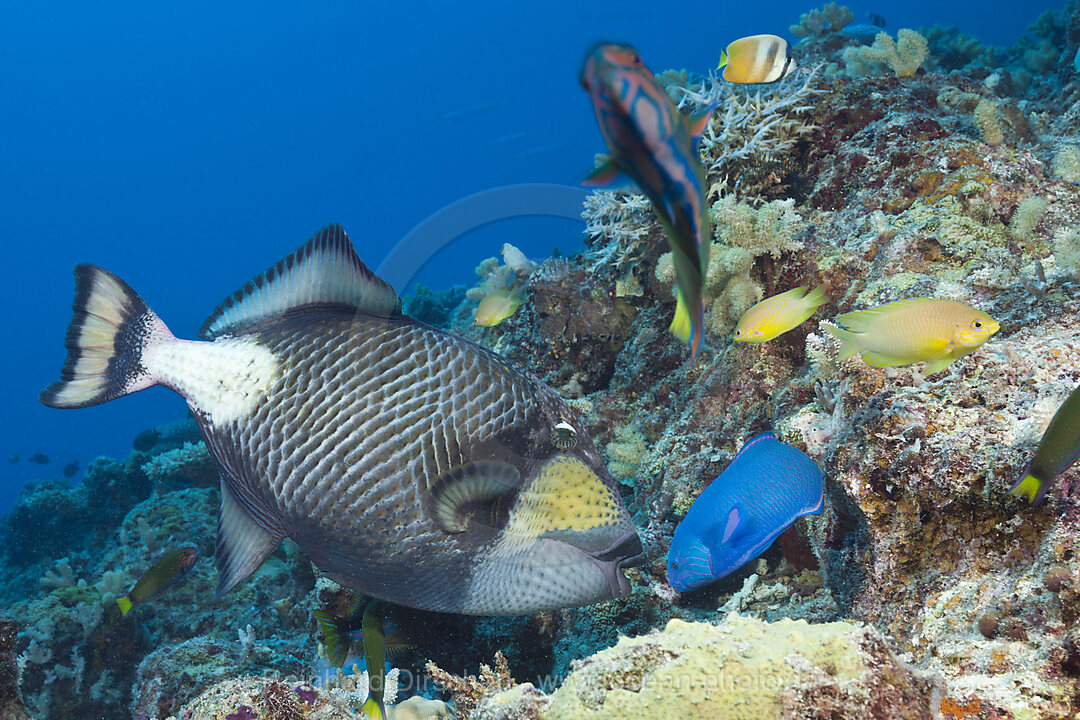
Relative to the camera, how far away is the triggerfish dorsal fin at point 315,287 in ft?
6.47

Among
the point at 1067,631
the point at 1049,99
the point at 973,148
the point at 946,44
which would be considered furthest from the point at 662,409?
the point at 946,44

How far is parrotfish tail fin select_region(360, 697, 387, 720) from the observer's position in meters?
2.10

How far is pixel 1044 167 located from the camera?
354cm

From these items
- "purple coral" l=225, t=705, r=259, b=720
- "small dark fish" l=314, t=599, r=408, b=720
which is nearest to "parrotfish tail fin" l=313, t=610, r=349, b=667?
"small dark fish" l=314, t=599, r=408, b=720

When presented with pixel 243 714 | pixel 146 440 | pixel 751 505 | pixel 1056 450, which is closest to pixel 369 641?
pixel 243 714

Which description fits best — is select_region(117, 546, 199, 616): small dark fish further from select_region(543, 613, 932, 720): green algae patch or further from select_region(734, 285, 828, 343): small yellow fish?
select_region(734, 285, 828, 343): small yellow fish

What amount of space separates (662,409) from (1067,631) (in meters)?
2.80

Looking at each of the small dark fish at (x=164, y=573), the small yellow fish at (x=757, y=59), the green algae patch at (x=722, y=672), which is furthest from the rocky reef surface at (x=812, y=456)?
A: the small dark fish at (x=164, y=573)

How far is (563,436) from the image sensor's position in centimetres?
172

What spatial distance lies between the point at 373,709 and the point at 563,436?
1359mm

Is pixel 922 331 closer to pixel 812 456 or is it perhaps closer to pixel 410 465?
pixel 812 456

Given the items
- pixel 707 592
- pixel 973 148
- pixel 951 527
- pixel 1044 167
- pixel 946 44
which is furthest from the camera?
pixel 946 44

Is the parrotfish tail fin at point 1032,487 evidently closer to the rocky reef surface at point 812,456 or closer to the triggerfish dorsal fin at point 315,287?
the rocky reef surface at point 812,456

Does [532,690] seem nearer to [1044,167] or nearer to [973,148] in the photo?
[973,148]
